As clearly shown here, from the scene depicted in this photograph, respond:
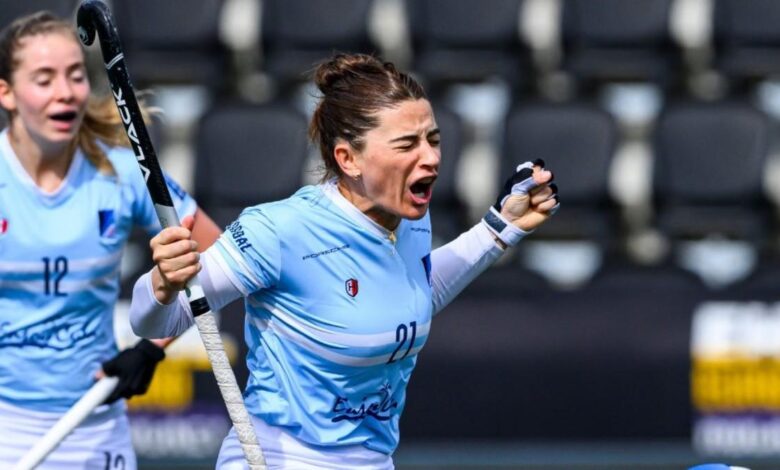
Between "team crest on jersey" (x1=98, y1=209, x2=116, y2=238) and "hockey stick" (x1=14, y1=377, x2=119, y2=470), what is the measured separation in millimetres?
418

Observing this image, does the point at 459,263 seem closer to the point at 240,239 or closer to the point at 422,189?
the point at 422,189

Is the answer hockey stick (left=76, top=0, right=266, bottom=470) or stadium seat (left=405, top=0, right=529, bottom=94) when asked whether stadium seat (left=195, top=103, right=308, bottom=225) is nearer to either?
stadium seat (left=405, top=0, right=529, bottom=94)

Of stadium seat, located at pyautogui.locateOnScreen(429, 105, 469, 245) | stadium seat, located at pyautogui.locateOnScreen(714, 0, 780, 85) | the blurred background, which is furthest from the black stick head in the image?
stadium seat, located at pyautogui.locateOnScreen(714, 0, 780, 85)

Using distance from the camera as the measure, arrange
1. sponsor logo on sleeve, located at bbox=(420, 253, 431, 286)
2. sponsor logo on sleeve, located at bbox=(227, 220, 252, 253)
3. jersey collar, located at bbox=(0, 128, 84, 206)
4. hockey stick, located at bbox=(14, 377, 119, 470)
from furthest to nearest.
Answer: jersey collar, located at bbox=(0, 128, 84, 206)
hockey stick, located at bbox=(14, 377, 119, 470)
sponsor logo on sleeve, located at bbox=(420, 253, 431, 286)
sponsor logo on sleeve, located at bbox=(227, 220, 252, 253)

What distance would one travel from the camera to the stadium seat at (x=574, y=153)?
26.5 ft

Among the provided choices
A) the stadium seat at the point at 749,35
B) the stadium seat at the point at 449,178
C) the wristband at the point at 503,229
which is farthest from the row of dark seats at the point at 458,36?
the wristband at the point at 503,229

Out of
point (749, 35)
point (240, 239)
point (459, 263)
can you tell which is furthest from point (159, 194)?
point (749, 35)

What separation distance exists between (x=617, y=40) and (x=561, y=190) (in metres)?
1.06

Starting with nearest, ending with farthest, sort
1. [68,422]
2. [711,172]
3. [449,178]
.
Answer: [68,422] < [449,178] < [711,172]

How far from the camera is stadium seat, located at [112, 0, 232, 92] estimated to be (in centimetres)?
866

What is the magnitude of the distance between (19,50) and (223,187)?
10.5ft

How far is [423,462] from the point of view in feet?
23.7

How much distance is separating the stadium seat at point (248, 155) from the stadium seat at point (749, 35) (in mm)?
2252

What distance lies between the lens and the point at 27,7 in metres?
8.53
